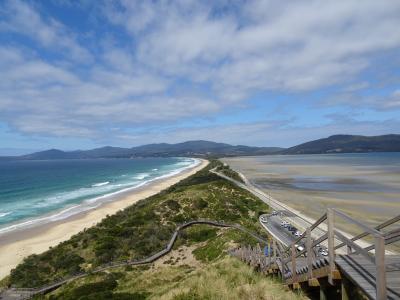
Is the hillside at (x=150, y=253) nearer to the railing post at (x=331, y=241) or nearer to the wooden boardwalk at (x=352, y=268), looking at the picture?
the wooden boardwalk at (x=352, y=268)

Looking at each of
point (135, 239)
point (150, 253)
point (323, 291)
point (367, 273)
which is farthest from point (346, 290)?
point (135, 239)

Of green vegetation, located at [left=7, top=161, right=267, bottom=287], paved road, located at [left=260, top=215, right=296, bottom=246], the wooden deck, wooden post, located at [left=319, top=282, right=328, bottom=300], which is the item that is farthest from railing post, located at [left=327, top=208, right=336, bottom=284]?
paved road, located at [left=260, top=215, right=296, bottom=246]

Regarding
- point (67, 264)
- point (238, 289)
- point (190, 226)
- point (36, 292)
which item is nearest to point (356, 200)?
point (190, 226)

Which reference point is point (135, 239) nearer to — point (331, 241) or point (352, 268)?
point (331, 241)

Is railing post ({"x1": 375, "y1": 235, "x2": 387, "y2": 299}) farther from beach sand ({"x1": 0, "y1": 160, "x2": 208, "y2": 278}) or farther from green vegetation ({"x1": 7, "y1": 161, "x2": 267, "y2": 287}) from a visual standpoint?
beach sand ({"x1": 0, "y1": 160, "x2": 208, "y2": 278})

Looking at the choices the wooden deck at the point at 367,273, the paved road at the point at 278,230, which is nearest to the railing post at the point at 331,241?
the wooden deck at the point at 367,273

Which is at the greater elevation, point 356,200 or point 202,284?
point 202,284

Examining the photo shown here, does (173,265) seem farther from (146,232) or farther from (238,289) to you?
(238,289)

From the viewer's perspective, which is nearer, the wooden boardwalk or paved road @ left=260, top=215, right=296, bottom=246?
the wooden boardwalk
